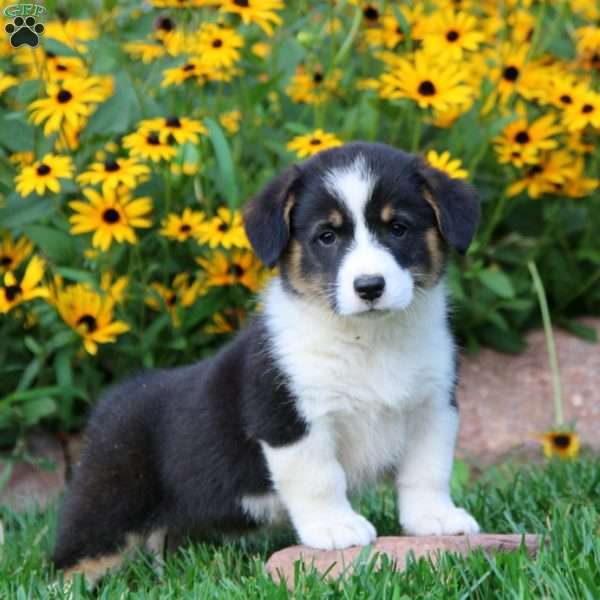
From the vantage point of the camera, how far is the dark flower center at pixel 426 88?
21.1ft

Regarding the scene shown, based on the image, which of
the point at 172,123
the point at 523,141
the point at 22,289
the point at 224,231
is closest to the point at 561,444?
the point at 523,141

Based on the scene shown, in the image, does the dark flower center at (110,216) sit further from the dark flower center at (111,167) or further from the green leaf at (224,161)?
the green leaf at (224,161)

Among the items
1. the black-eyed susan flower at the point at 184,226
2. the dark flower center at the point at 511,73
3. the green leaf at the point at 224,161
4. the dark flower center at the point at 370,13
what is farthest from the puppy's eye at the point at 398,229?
the dark flower center at the point at 370,13

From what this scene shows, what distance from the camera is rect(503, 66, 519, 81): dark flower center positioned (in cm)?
696

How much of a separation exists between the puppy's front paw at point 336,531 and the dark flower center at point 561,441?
1.92 meters

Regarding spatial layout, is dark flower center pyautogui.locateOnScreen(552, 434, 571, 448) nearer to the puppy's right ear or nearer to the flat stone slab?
the flat stone slab

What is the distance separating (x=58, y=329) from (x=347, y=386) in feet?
7.40

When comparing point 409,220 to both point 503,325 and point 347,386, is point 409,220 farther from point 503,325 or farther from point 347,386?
point 503,325

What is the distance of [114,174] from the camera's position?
6066 millimetres

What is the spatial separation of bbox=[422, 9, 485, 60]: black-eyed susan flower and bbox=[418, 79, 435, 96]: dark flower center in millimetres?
374

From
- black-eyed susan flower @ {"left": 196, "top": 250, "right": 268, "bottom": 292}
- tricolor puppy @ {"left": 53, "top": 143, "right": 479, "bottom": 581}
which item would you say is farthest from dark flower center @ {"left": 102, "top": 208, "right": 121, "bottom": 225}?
tricolor puppy @ {"left": 53, "top": 143, "right": 479, "bottom": 581}

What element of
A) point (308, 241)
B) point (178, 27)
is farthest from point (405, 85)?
point (308, 241)

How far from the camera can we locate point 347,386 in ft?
15.6

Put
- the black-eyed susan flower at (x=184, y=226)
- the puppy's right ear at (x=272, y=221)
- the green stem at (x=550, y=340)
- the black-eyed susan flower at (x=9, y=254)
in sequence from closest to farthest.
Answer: the puppy's right ear at (x=272, y=221), the black-eyed susan flower at (x=184, y=226), the black-eyed susan flower at (x=9, y=254), the green stem at (x=550, y=340)
